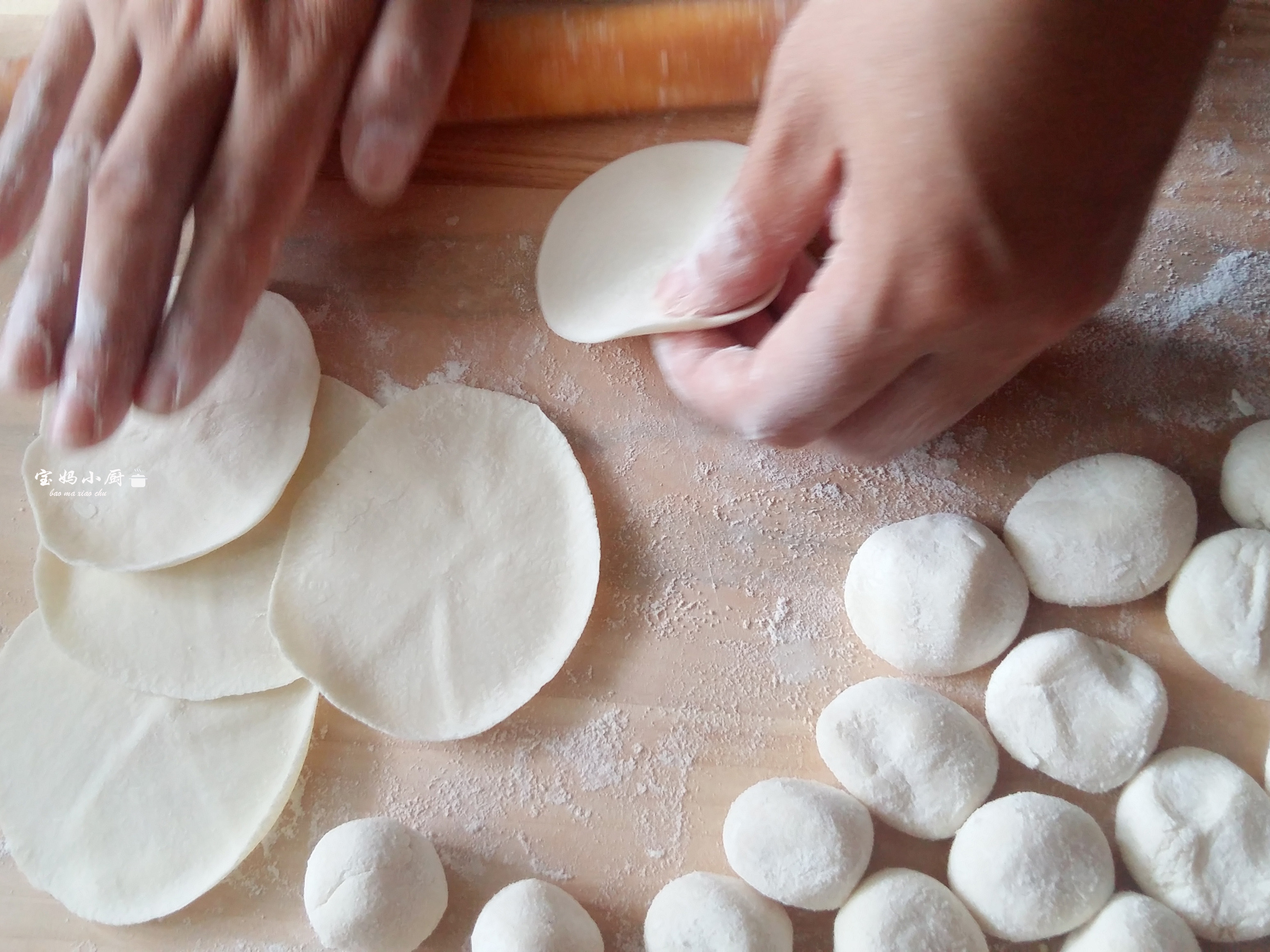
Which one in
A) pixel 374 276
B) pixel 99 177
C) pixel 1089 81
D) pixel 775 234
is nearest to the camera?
pixel 1089 81

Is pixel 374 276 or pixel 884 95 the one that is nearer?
pixel 884 95

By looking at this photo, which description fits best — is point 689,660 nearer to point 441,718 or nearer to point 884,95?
point 441,718

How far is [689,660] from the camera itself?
2.86 feet

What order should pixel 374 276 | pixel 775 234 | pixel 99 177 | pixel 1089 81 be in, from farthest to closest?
pixel 374 276 < pixel 99 177 < pixel 775 234 < pixel 1089 81

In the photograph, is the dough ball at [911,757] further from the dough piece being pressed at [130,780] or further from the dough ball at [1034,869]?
the dough piece being pressed at [130,780]

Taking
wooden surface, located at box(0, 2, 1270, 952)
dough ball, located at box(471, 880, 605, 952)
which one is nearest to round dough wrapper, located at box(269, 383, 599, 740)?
wooden surface, located at box(0, 2, 1270, 952)

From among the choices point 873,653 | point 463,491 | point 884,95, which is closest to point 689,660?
point 873,653

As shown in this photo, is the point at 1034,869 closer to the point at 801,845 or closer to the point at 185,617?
the point at 801,845

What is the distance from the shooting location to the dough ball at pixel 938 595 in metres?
0.82

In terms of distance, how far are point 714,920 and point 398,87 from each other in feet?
2.56

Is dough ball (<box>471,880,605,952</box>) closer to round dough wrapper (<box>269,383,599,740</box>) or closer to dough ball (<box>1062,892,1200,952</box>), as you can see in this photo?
round dough wrapper (<box>269,383,599,740</box>)

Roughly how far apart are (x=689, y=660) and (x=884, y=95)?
501 millimetres

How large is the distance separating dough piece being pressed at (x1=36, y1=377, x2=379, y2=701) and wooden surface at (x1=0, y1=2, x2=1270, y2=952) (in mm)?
70

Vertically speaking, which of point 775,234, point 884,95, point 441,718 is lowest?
point 441,718
